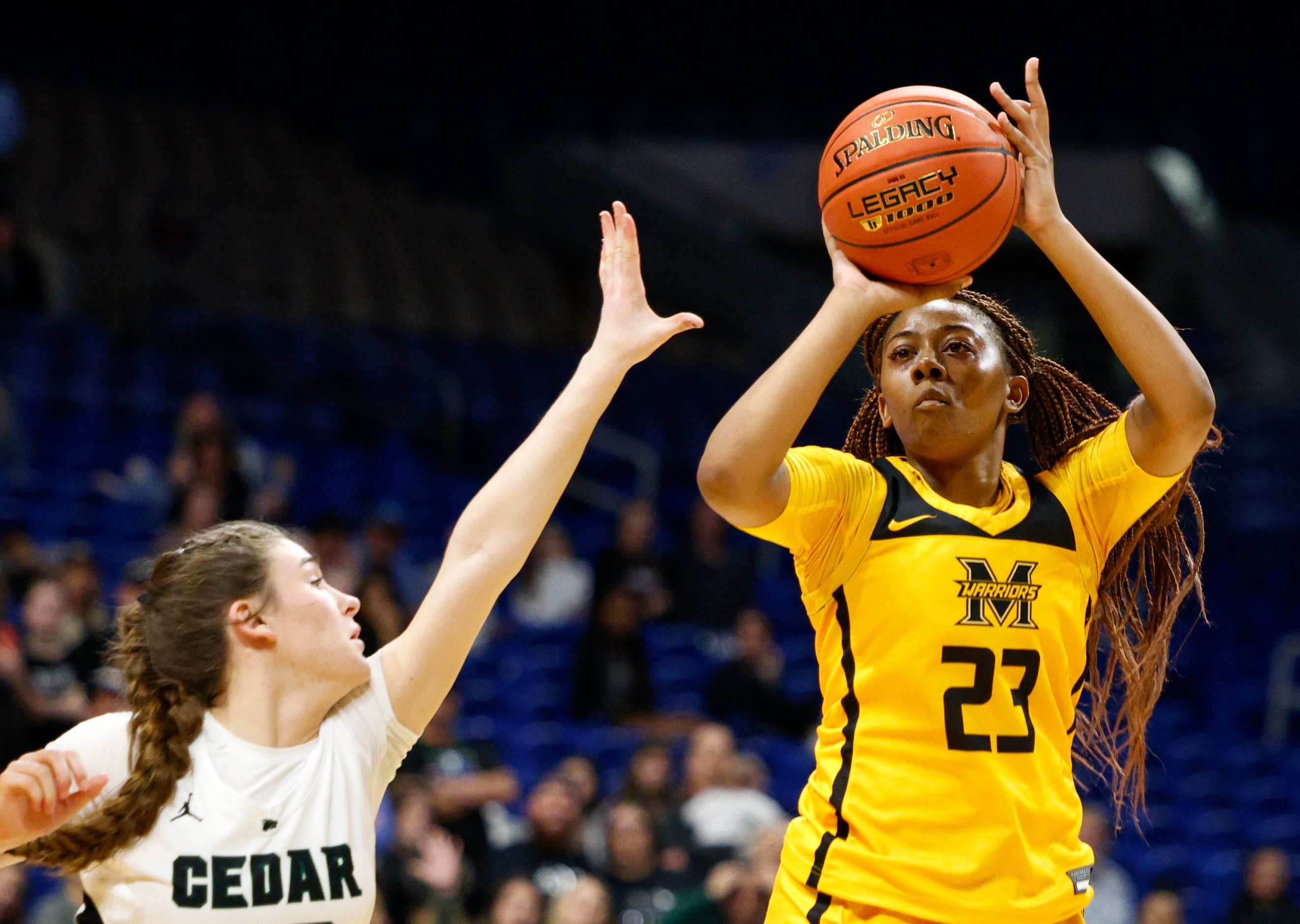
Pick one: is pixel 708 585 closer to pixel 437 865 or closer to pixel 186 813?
pixel 437 865

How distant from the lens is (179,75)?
15.2 meters

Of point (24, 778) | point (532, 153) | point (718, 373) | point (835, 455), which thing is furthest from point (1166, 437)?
point (532, 153)

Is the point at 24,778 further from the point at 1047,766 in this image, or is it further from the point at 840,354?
the point at 1047,766

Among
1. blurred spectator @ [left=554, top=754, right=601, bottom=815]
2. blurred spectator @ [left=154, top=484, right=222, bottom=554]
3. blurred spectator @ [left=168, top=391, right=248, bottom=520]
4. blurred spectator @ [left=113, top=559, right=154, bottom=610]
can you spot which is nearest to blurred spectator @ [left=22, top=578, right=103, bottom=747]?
blurred spectator @ [left=113, top=559, right=154, bottom=610]

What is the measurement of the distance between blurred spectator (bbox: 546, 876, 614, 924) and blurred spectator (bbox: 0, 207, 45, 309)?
6.19 meters

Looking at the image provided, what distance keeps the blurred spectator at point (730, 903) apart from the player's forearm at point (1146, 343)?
3.56m

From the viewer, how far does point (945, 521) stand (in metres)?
2.49

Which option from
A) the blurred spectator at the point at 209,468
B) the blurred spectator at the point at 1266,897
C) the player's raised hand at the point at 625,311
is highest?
the blurred spectator at the point at 209,468

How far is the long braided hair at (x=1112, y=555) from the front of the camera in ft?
8.91

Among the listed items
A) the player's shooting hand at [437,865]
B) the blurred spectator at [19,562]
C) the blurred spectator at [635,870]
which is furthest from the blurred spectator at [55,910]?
the blurred spectator at [635,870]

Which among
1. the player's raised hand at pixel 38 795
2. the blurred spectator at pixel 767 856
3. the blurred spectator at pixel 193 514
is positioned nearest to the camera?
the player's raised hand at pixel 38 795

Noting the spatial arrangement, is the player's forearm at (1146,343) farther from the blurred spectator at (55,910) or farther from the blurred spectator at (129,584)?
the blurred spectator at (55,910)

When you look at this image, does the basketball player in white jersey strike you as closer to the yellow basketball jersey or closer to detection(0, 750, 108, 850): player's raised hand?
detection(0, 750, 108, 850): player's raised hand

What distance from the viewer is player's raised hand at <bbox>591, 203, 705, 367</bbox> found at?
2400 mm
